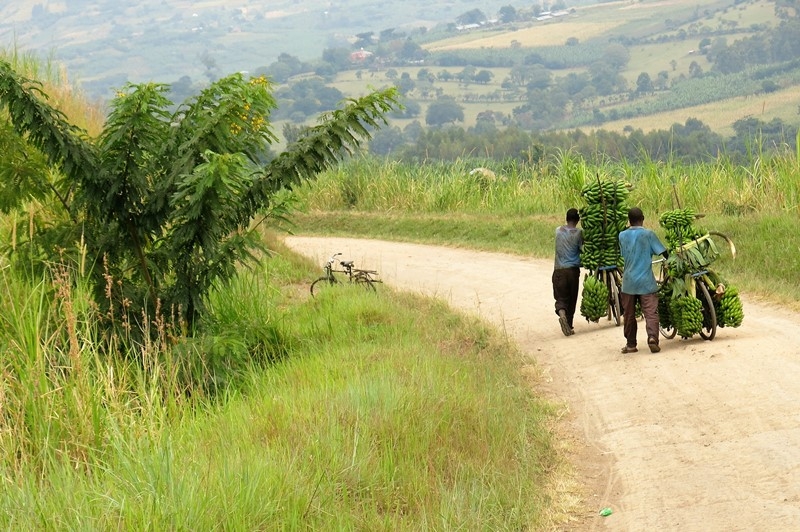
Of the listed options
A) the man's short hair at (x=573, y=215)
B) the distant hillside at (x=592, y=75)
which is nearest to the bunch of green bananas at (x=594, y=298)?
the man's short hair at (x=573, y=215)

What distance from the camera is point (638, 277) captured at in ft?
41.3

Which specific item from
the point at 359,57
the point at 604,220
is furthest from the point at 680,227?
the point at 359,57

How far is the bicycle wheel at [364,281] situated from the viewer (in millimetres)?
16061

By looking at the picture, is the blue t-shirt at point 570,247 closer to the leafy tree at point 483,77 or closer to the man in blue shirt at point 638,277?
the man in blue shirt at point 638,277

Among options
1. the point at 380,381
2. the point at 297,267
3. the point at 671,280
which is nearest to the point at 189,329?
the point at 380,381

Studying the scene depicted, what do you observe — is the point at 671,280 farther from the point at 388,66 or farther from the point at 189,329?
the point at 388,66

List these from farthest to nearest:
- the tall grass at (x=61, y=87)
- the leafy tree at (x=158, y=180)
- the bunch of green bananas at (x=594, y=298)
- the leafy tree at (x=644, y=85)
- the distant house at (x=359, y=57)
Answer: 1. the distant house at (x=359, y=57)
2. the leafy tree at (x=644, y=85)
3. the tall grass at (x=61, y=87)
4. the bunch of green bananas at (x=594, y=298)
5. the leafy tree at (x=158, y=180)

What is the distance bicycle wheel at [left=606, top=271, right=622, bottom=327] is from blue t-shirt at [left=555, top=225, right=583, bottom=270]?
0.42m

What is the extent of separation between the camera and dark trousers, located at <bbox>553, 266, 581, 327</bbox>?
1436cm

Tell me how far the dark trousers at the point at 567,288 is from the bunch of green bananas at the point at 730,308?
2424mm

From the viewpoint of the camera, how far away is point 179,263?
37.0ft

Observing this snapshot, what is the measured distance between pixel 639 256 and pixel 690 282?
60 cm

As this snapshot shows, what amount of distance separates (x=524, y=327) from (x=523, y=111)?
12001 centimetres

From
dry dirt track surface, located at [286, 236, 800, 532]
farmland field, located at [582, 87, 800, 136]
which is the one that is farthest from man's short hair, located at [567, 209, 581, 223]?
farmland field, located at [582, 87, 800, 136]
